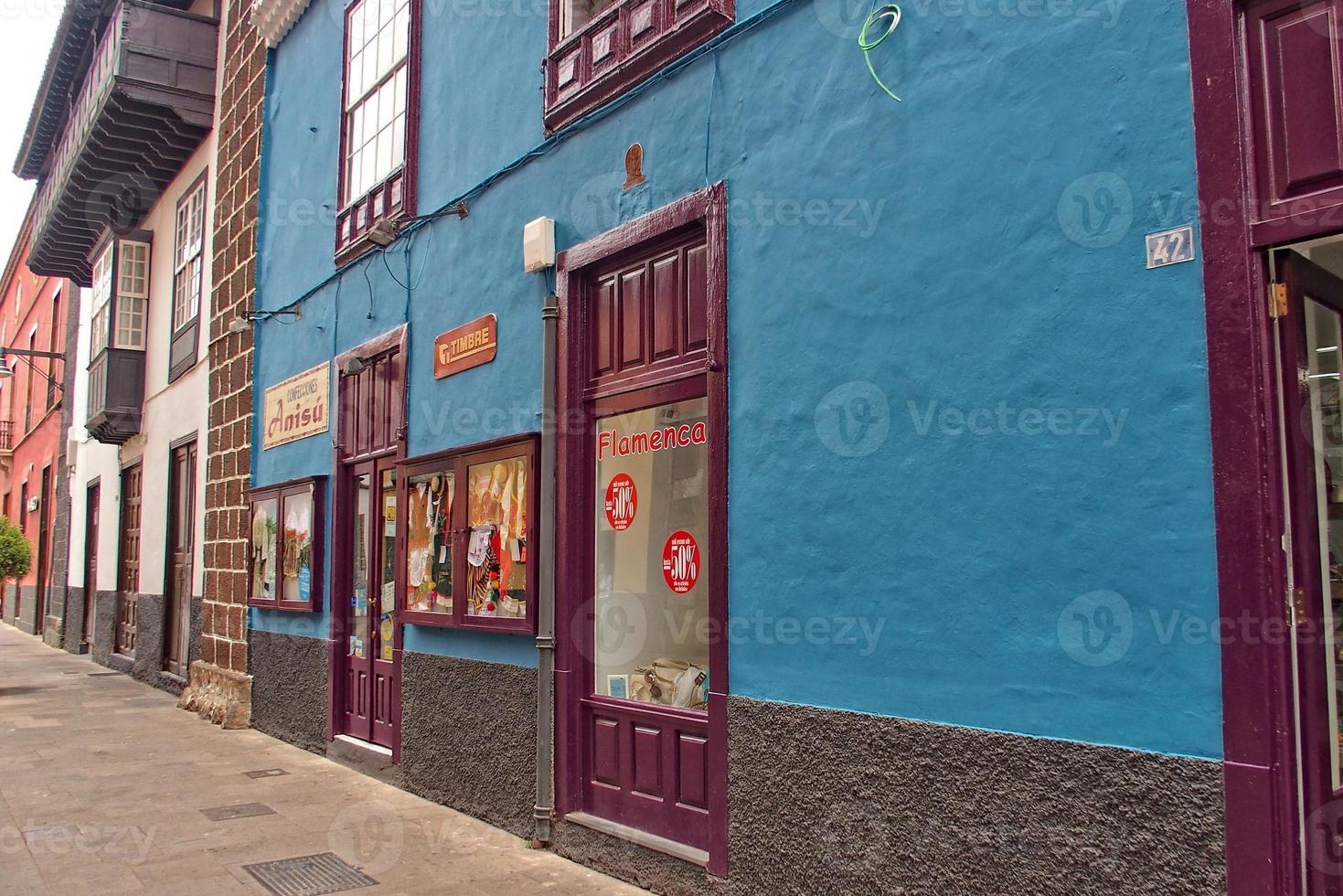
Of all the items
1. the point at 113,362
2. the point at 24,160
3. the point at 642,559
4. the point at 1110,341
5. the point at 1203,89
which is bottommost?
the point at 642,559

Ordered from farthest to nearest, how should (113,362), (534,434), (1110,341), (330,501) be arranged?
1. (113,362)
2. (330,501)
3. (534,434)
4. (1110,341)

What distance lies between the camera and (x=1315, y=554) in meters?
3.48

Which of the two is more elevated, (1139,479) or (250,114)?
(250,114)

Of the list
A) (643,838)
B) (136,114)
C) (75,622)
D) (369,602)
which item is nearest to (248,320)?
(369,602)

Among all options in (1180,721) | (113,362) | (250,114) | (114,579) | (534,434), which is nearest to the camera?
(1180,721)

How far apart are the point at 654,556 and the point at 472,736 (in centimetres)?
215

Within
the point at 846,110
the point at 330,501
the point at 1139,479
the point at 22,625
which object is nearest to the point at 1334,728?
the point at 1139,479

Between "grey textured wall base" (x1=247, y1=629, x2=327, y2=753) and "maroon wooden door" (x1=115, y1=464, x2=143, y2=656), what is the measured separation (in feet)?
22.6

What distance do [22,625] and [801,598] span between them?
29.6m

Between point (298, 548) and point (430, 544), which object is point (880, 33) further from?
point (298, 548)

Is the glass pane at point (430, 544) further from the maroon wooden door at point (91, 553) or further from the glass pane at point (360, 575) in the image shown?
the maroon wooden door at point (91, 553)

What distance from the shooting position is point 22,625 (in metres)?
28.4

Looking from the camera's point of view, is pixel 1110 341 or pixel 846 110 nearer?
pixel 1110 341

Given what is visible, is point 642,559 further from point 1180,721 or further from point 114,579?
point 114,579
